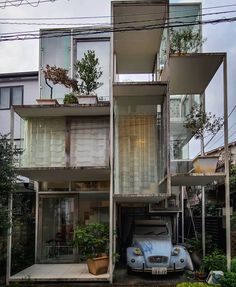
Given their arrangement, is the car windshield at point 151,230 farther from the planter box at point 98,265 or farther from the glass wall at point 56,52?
the glass wall at point 56,52

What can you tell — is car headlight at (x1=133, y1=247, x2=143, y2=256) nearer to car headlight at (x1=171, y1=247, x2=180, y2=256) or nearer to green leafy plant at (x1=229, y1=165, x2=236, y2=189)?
car headlight at (x1=171, y1=247, x2=180, y2=256)

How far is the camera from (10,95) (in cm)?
2128

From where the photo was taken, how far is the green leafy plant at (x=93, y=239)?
1303 centimetres

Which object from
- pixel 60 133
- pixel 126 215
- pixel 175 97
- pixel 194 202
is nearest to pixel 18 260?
pixel 60 133

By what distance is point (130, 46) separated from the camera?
51.1ft

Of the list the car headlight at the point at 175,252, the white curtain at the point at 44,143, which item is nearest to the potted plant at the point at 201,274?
the car headlight at the point at 175,252

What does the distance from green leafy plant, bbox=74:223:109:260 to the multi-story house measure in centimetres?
49

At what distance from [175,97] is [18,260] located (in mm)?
7879

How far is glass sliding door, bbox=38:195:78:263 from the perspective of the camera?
15781 mm

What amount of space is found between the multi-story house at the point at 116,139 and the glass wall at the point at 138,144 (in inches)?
1.2

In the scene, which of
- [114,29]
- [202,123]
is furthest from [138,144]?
[114,29]

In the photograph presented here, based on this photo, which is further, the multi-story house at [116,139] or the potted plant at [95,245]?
the multi-story house at [116,139]

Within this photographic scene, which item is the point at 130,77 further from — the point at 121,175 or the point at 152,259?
the point at 152,259

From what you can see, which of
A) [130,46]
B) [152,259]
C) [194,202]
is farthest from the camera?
[194,202]
